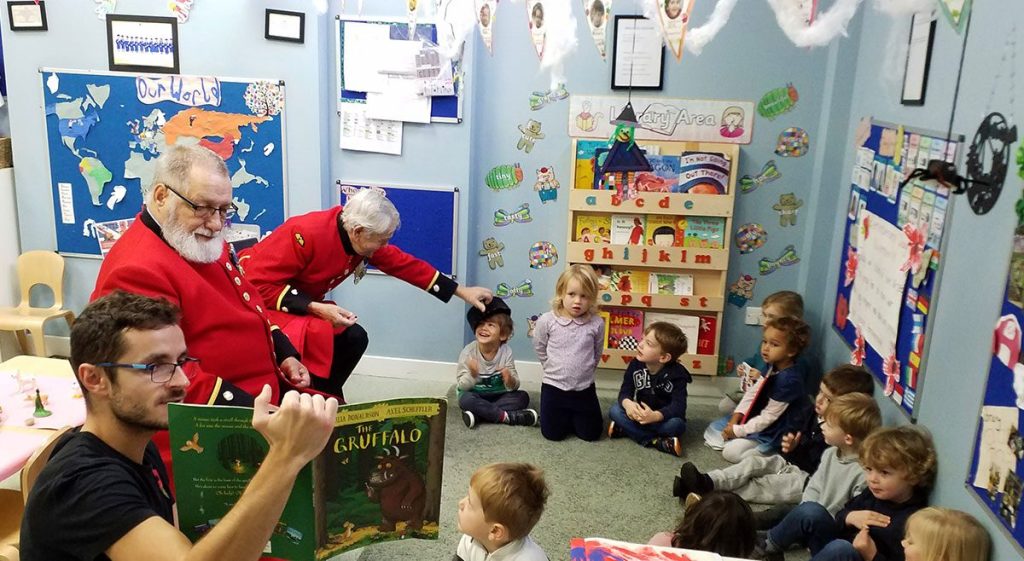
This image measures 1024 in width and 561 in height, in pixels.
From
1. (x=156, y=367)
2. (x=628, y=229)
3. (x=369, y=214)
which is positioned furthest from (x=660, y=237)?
(x=156, y=367)

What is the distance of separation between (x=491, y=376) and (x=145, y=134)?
226cm

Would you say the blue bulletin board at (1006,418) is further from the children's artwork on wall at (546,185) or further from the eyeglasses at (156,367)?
the children's artwork on wall at (546,185)

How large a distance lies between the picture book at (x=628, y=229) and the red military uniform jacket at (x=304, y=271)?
141 centimetres

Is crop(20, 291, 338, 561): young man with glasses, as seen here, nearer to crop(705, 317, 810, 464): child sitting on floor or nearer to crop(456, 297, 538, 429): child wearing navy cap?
crop(456, 297, 538, 429): child wearing navy cap

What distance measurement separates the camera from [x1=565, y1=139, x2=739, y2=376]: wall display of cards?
3893 mm

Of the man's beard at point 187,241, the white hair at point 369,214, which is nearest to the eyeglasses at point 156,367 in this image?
the man's beard at point 187,241

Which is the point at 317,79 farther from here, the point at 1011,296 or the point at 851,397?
the point at 1011,296

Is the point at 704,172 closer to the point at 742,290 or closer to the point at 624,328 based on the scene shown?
the point at 742,290

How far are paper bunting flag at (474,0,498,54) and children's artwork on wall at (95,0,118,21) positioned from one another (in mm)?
1899

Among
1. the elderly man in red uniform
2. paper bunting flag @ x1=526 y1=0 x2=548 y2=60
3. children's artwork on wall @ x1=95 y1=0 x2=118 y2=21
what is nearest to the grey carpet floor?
the elderly man in red uniform

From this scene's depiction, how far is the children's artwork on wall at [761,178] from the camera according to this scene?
13.0ft

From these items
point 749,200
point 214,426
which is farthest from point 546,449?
point 214,426

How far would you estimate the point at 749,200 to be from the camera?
159 inches

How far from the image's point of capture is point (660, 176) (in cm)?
394
